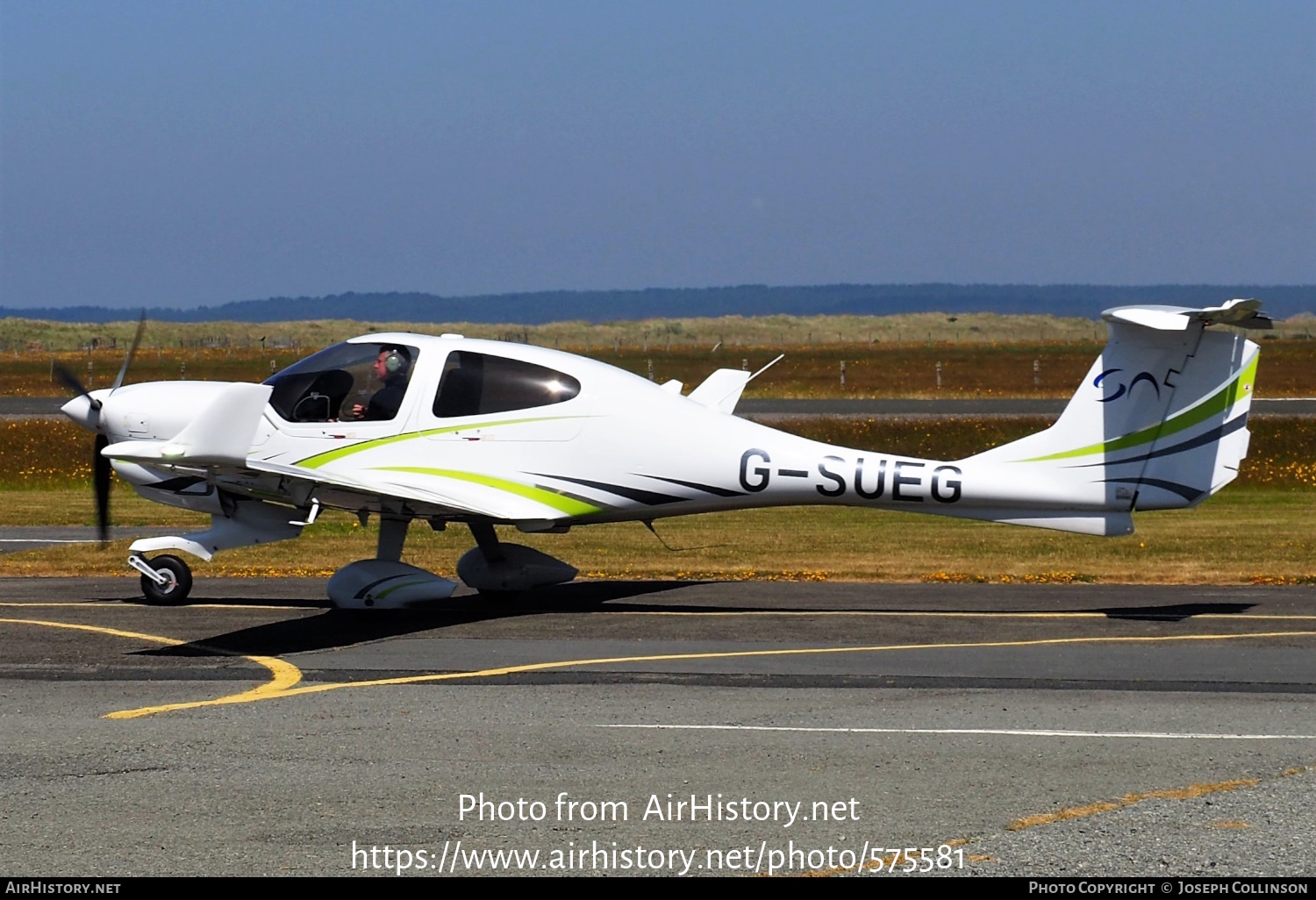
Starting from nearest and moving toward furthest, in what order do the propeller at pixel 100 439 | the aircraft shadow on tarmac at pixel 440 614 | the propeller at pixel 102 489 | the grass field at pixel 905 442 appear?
1. the aircraft shadow on tarmac at pixel 440 614
2. the propeller at pixel 100 439
3. the propeller at pixel 102 489
4. the grass field at pixel 905 442

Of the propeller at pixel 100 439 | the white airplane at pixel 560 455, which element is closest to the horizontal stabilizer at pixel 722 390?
the white airplane at pixel 560 455

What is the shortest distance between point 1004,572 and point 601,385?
5724mm

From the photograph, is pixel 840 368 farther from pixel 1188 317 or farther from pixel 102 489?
pixel 1188 317

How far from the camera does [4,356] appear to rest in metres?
93.4

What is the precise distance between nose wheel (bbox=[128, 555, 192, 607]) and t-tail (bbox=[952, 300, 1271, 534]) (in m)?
7.74

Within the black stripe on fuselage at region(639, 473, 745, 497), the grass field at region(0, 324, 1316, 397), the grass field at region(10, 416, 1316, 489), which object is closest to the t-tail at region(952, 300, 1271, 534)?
the black stripe on fuselage at region(639, 473, 745, 497)

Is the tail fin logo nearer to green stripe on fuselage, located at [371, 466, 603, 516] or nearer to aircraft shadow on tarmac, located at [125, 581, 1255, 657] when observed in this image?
aircraft shadow on tarmac, located at [125, 581, 1255, 657]

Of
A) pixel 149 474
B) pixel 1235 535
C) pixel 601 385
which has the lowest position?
pixel 1235 535

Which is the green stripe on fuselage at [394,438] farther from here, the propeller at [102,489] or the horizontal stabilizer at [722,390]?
the propeller at [102,489]

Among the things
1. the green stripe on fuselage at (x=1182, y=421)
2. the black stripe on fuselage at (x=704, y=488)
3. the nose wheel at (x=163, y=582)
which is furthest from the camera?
the nose wheel at (x=163, y=582)

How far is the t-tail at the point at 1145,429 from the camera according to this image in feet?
43.5

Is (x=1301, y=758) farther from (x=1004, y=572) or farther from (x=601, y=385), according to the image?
(x=1004, y=572)
